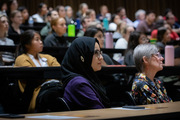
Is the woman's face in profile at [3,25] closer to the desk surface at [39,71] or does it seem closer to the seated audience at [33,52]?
the seated audience at [33,52]

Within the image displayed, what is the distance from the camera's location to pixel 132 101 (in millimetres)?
2123

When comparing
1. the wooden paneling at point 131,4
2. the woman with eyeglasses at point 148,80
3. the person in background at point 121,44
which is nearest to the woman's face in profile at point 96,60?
the woman with eyeglasses at point 148,80

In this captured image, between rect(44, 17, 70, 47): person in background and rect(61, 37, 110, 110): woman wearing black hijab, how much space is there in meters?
2.37

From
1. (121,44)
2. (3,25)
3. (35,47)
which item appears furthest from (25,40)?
(121,44)

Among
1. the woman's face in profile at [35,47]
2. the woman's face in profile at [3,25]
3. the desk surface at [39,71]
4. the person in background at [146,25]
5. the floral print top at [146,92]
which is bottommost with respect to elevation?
the person in background at [146,25]

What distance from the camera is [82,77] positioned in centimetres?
193

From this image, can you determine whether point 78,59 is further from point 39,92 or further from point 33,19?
point 33,19

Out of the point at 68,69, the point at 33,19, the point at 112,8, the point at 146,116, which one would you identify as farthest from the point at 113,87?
the point at 112,8

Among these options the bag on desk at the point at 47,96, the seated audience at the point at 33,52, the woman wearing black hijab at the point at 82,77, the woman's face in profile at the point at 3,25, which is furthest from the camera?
the woman's face in profile at the point at 3,25

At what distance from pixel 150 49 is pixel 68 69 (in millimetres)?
733

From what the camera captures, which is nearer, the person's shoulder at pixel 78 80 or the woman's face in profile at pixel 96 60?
the person's shoulder at pixel 78 80

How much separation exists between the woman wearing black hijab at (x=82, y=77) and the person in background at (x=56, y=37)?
237cm

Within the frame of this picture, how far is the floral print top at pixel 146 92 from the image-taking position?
216 cm

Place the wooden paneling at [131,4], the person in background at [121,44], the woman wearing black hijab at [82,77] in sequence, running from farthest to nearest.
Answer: the wooden paneling at [131,4] < the person in background at [121,44] < the woman wearing black hijab at [82,77]
